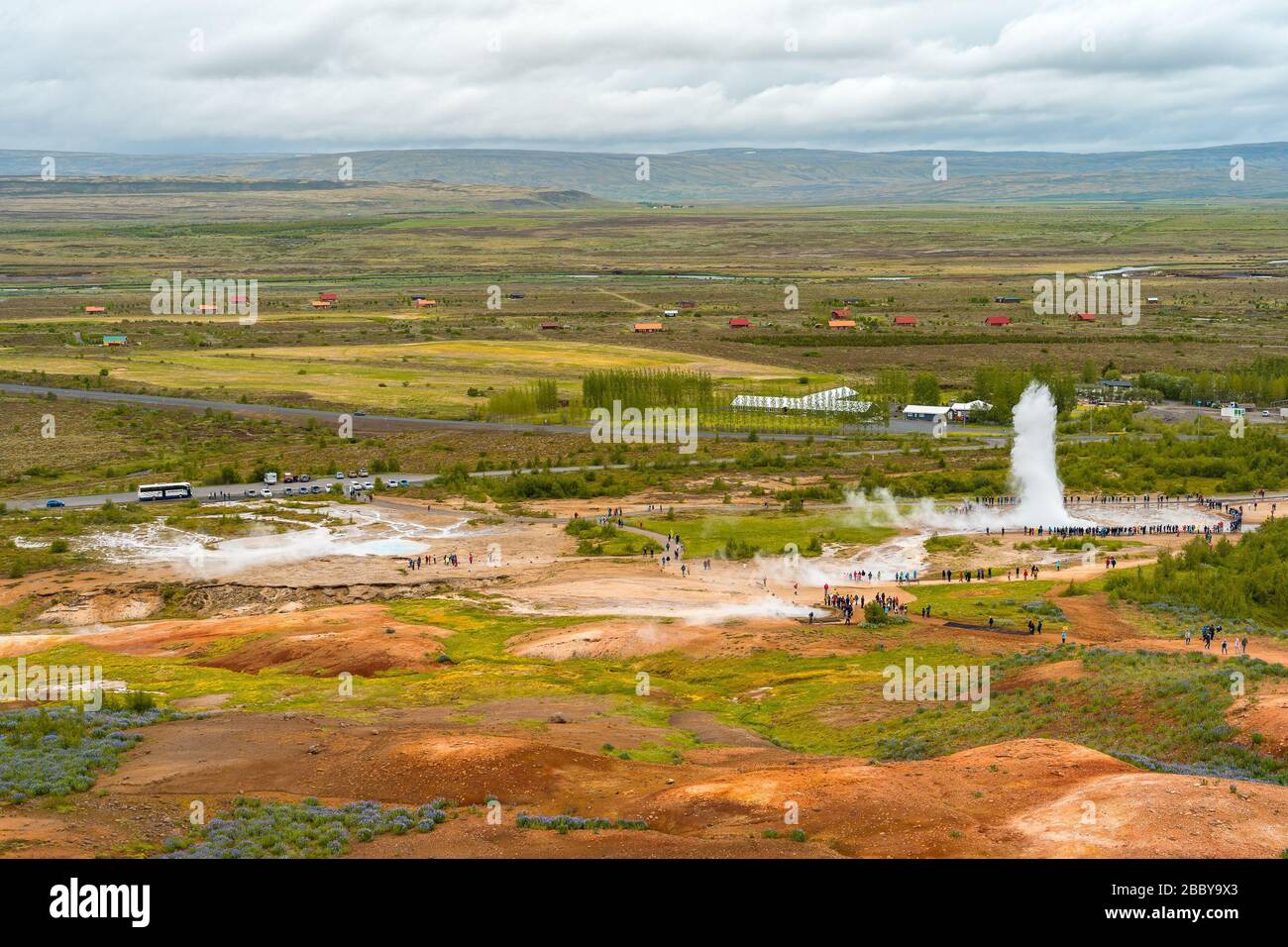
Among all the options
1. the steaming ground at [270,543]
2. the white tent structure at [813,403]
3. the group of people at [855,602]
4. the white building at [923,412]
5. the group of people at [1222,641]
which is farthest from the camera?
the white tent structure at [813,403]

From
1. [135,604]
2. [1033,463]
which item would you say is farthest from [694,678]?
[1033,463]

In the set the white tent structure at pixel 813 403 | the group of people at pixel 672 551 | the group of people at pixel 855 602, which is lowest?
the group of people at pixel 855 602

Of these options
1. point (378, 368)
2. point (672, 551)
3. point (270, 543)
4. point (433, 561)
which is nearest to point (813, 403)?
point (672, 551)

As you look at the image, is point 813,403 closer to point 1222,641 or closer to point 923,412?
point 923,412

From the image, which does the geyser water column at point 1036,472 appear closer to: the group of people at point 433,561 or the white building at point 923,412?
the white building at point 923,412

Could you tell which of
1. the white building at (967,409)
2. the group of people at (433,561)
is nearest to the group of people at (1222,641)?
the group of people at (433,561)
